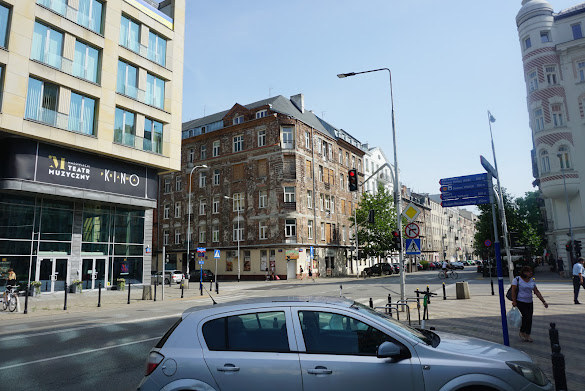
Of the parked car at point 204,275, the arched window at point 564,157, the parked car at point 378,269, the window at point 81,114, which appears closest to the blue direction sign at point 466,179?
the window at point 81,114

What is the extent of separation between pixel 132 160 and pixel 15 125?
6.98 meters

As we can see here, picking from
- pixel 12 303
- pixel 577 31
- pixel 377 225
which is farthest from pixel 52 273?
pixel 577 31

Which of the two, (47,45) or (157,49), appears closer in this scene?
(47,45)

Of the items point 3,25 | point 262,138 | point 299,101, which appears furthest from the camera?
point 299,101

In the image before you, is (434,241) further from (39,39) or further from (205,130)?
(39,39)

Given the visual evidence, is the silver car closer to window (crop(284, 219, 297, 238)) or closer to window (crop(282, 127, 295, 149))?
window (crop(284, 219, 297, 238))

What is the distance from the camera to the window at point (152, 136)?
26.3 meters

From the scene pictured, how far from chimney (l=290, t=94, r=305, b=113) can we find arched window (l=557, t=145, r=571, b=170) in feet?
93.3

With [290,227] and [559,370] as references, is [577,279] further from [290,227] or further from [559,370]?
[290,227]

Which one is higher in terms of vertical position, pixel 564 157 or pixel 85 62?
pixel 85 62

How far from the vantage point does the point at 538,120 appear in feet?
112

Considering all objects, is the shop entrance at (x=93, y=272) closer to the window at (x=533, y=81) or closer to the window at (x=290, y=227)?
the window at (x=290, y=227)

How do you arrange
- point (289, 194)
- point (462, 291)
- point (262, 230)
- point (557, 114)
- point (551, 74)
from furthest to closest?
point (262, 230), point (289, 194), point (551, 74), point (557, 114), point (462, 291)

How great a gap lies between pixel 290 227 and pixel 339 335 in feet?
121
